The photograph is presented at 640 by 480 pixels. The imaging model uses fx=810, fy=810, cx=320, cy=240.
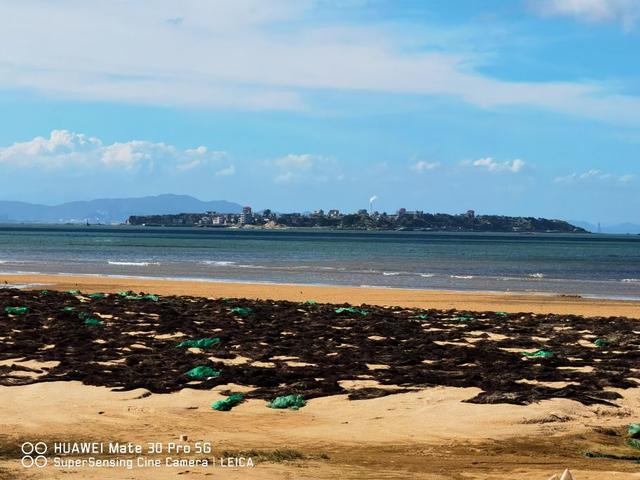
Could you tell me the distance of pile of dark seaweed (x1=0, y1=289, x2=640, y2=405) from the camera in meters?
11.4

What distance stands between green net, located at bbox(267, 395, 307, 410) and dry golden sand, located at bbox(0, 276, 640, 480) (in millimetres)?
137

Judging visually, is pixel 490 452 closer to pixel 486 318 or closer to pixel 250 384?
pixel 250 384

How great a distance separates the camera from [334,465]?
7648mm

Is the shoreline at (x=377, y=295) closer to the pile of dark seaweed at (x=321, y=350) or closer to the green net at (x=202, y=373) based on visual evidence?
the pile of dark seaweed at (x=321, y=350)

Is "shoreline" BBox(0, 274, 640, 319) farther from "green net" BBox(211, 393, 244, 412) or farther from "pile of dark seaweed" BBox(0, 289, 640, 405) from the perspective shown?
"green net" BBox(211, 393, 244, 412)

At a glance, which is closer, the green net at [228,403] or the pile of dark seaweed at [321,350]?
the green net at [228,403]

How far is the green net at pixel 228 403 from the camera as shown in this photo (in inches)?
394

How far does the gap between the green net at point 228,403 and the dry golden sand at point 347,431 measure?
0.10 metres

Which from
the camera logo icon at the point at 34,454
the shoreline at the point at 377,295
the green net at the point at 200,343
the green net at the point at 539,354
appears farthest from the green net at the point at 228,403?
the shoreline at the point at 377,295

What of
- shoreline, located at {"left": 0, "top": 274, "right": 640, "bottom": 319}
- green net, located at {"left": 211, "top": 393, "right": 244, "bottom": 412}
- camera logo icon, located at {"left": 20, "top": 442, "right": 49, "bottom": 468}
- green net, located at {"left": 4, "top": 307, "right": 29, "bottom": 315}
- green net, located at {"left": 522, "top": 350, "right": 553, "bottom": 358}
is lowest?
shoreline, located at {"left": 0, "top": 274, "right": 640, "bottom": 319}

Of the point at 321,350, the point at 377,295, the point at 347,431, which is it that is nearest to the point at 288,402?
the point at 347,431

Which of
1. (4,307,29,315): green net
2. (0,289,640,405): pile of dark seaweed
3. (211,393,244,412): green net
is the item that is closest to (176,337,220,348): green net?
(0,289,640,405): pile of dark seaweed

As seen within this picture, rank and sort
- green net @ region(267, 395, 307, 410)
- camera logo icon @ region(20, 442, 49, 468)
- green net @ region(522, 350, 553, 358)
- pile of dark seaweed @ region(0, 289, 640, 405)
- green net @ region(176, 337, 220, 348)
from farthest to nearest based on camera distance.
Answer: green net @ region(176, 337, 220, 348), green net @ region(522, 350, 553, 358), pile of dark seaweed @ region(0, 289, 640, 405), green net @ region(267, 395, 307, 410), camera logo icon @ region(20, 442, 49, 468)

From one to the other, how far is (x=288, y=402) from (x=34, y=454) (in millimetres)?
3370
